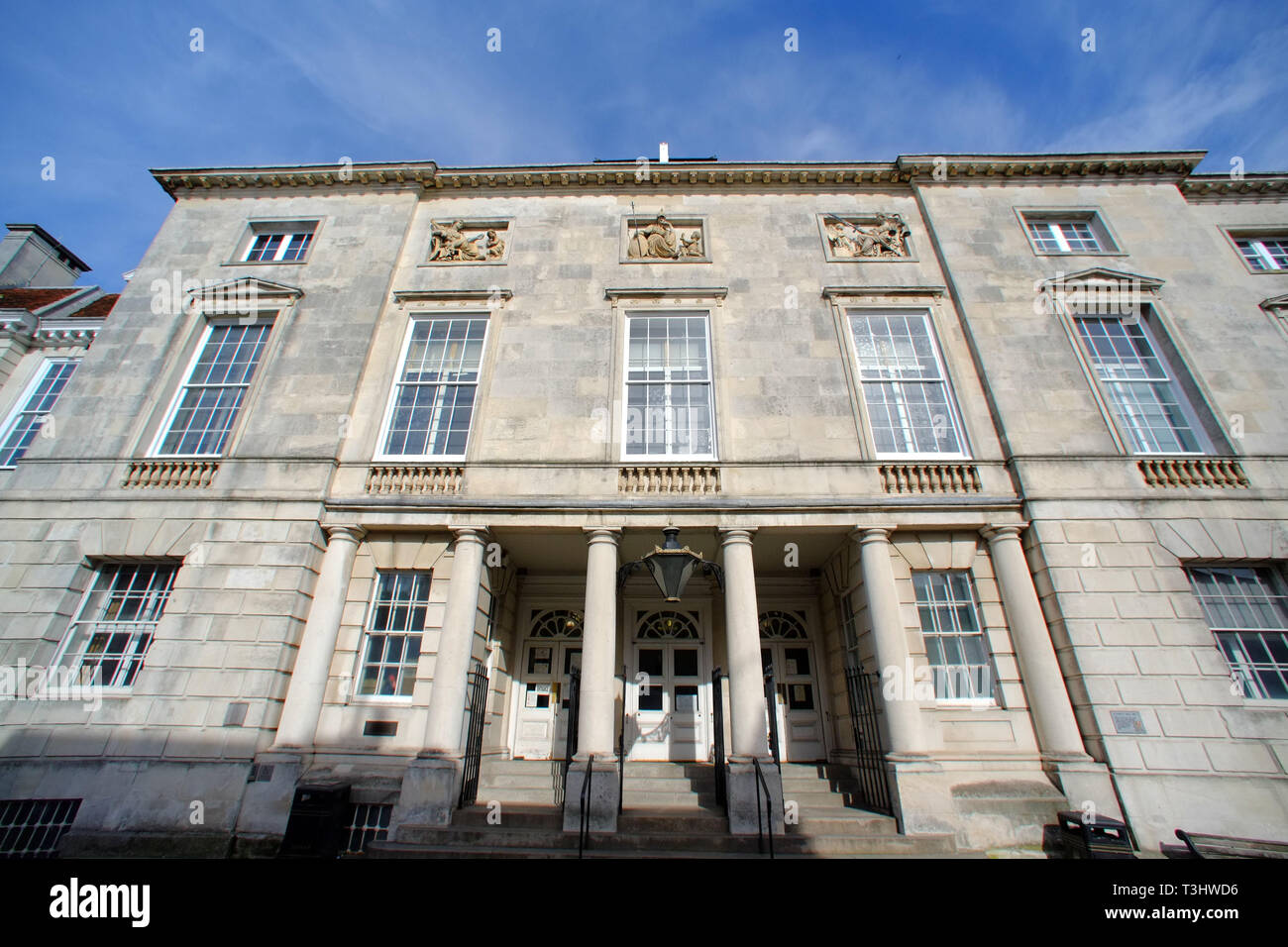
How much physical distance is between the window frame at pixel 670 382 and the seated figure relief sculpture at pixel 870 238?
372 centimetres

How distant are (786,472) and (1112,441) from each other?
18.8 feet

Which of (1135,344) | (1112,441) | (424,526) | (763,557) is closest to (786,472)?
(763,557)

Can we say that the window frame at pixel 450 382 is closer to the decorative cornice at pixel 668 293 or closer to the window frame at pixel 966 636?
the decorative cornice at pixel 668 293

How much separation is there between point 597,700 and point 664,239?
386 inches

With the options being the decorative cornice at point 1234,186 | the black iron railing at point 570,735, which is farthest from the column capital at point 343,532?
the decorative cornice at point 1234,186

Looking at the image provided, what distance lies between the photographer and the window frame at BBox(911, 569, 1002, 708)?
328 inches

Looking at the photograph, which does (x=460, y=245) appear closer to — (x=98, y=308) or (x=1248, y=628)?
(x=98, y=308)

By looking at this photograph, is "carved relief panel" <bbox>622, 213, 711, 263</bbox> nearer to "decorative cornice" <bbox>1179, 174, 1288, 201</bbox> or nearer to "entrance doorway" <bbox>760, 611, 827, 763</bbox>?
"entrance doorway" <bbox>760, 611, 827, 763</bbox>

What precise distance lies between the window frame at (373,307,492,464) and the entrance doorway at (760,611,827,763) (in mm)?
7051

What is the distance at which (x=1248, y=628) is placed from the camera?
8250 mm

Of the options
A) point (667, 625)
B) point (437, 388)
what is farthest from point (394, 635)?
point (667, 625)

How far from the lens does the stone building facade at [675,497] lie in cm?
777
